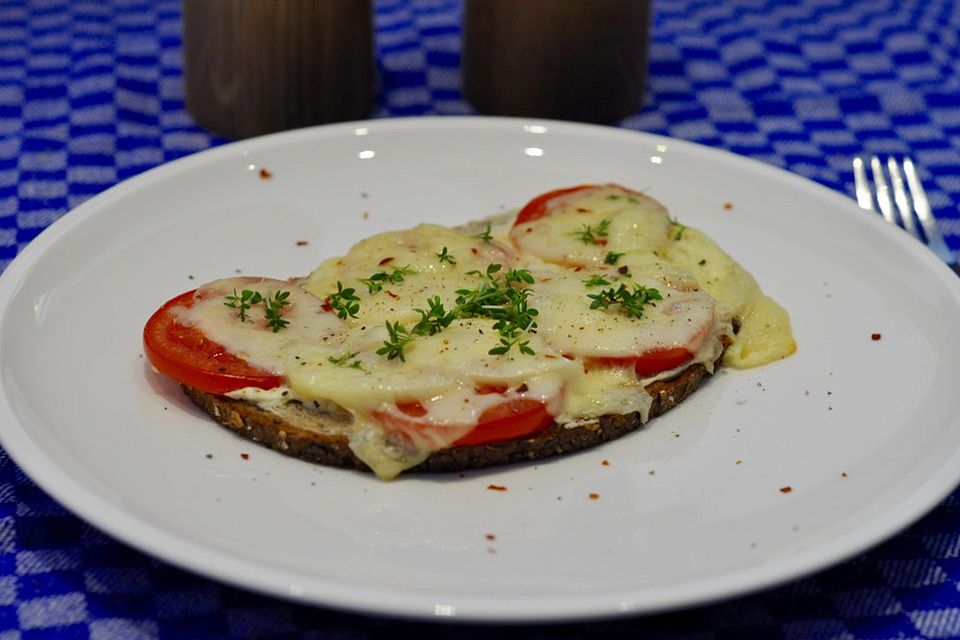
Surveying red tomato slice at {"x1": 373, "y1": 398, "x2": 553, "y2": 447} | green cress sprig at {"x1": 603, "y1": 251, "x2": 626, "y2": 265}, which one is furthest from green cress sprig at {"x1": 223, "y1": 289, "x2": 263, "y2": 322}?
green cress sprig at {"x1": 603, "y1": 251, "x2": 626, "y2": 265}

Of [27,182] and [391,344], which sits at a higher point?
[391,344]

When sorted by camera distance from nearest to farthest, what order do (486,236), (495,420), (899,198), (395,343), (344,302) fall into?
(495,420) → (395,343) → (344,302) → (486,236) → (899,198)

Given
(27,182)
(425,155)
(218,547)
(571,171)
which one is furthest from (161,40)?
(218,547)

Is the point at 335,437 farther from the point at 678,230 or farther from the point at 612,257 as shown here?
the point at 678,230

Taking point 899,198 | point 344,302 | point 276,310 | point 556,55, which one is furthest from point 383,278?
point 899,198

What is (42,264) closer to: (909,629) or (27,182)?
(27,182)

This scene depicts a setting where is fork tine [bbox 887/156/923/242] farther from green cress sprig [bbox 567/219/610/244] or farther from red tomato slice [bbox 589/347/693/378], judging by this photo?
red tomato slice [bbox 589/347/693/378]
